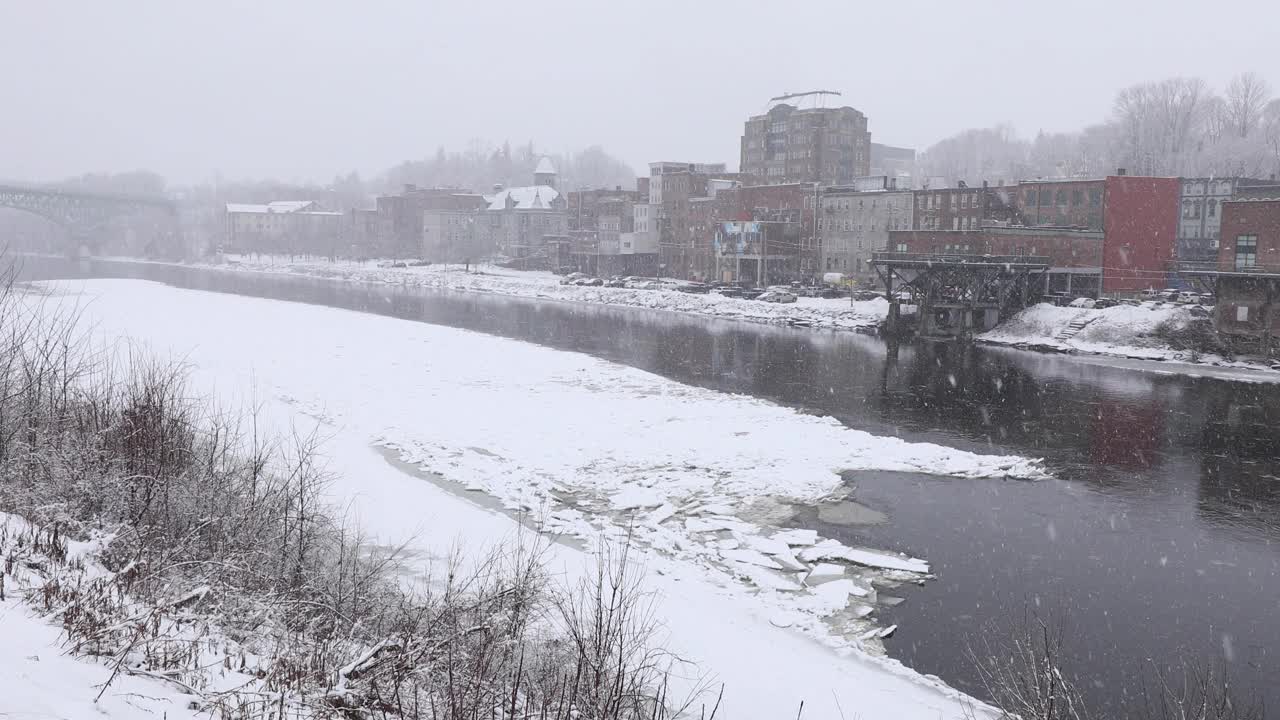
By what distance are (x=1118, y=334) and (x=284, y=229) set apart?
15285cm

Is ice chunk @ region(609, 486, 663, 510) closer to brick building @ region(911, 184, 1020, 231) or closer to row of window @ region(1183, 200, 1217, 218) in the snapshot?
brick building @ region(911, 184, 1020, 231)

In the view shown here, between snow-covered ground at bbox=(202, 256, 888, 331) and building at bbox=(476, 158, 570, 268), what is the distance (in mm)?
12139

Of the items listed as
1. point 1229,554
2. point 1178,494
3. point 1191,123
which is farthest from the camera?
point 1191,123

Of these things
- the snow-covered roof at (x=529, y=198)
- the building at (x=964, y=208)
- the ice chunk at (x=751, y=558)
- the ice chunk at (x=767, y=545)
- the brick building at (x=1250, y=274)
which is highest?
the snow-covered roof at (x=529, y=198)

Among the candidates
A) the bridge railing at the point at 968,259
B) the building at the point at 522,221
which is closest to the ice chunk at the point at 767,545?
the bridge railing at the point at 968,259

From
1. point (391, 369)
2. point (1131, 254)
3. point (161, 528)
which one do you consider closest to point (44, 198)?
point (391, 369)

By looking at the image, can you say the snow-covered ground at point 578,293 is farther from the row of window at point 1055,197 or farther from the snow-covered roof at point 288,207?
A: the snow-covered roof at point 288,207

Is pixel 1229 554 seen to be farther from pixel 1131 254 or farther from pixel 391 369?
pixel 1131 254

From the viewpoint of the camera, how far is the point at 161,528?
13.0 metres

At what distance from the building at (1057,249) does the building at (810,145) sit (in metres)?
54.5

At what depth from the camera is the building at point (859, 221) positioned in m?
83.8

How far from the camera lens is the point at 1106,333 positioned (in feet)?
176

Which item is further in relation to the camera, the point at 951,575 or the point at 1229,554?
the point at 1229,554

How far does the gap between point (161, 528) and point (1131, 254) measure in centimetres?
6592
